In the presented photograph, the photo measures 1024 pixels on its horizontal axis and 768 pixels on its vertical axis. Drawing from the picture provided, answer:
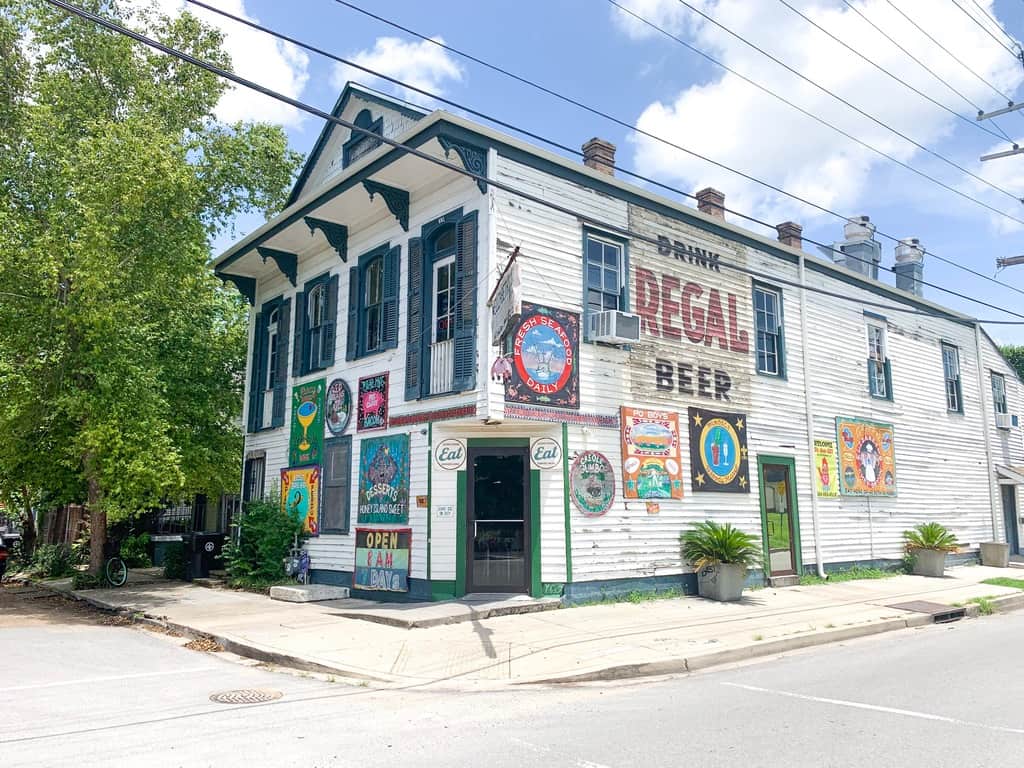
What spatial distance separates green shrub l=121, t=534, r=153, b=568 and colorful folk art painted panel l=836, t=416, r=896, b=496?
19.6 metres

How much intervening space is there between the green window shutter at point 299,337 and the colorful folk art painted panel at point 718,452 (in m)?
8.86

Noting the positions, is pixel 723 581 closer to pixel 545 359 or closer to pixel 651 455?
pixel 651 455

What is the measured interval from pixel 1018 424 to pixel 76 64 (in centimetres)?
3058

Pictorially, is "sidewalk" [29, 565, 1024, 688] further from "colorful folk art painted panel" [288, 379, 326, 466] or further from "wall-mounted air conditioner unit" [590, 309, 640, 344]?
"wall-mounted air conditioner unit" [590, 309, 640, 344]

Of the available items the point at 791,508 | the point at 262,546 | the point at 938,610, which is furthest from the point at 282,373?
the point at 938,610

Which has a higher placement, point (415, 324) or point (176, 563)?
point (415, 324)

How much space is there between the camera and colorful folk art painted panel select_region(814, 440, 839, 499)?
18.1 m

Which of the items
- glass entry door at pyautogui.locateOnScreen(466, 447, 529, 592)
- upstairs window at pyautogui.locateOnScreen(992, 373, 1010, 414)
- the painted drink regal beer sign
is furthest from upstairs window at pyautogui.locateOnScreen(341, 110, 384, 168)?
upstairs window at pyautogui.locateOnScreen(992, 373, 1010, 414)

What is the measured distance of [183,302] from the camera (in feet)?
57.2

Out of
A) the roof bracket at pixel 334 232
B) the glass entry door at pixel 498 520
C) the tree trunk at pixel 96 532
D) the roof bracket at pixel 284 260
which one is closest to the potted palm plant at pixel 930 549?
the glass entry door at pixel 498 520

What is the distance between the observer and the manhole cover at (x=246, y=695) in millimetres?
7391

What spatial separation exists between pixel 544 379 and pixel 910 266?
649 inches

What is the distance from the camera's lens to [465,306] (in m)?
13.5

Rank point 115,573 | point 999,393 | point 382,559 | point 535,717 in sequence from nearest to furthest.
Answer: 1. point 535,717
2. point 382,559
3. point 115,573
4. point 999,393
